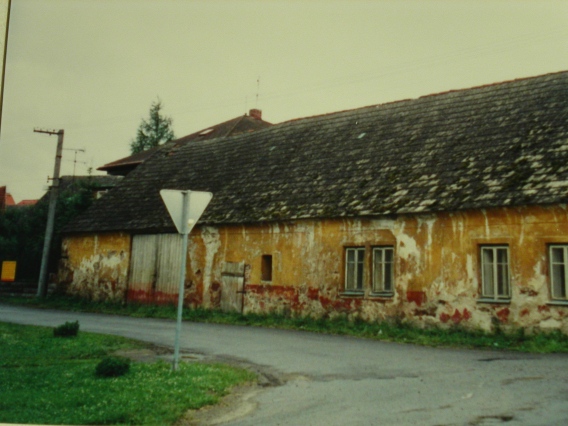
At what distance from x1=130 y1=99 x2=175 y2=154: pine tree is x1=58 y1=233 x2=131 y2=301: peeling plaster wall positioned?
28.9 m

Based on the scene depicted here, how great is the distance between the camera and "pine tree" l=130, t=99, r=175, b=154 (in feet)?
172

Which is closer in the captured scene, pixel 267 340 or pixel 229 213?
pixel 267 340

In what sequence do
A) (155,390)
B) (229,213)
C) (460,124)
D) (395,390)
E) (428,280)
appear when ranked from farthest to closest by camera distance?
1. (229,213)
2. (460,124)
3. (428,280)
4. (395,390)
5. (155,390)

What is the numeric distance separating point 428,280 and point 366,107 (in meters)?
8.74

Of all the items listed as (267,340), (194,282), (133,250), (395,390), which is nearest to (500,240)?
(267,340)

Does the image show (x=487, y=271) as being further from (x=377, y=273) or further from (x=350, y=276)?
(x=350, y=276)

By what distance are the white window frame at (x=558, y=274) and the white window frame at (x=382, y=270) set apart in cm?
394

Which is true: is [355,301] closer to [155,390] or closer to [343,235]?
[343,235]

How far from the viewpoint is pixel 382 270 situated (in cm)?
1532

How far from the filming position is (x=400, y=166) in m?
16.5

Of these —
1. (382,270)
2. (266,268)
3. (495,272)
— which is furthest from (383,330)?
(266,268)

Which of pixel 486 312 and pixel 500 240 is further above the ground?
pixel 500 240

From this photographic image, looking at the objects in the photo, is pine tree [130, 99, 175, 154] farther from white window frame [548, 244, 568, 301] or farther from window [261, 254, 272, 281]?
white window frame [548, 244, 568, 301]

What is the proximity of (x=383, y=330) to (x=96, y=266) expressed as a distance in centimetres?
1341
